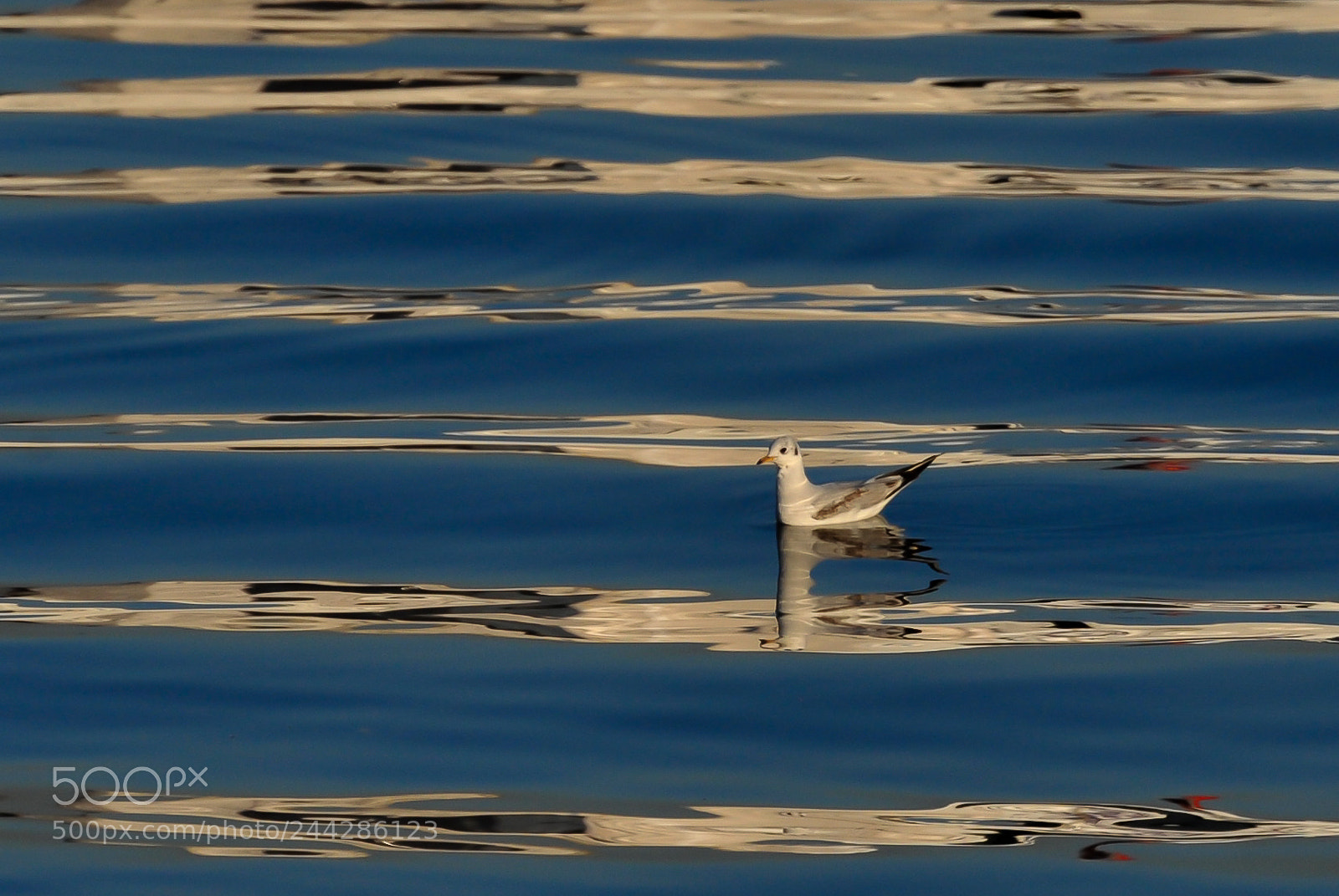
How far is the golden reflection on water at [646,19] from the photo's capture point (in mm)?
18312

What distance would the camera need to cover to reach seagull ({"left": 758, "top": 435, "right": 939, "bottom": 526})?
29.1ft

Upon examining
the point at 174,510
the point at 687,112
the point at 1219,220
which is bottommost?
the point at 174,510

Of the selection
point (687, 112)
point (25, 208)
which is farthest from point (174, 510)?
point (687, 112)

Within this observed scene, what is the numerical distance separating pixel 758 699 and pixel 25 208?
378 inches

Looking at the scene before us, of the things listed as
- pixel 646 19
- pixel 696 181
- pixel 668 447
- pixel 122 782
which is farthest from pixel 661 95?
pixel 122 782

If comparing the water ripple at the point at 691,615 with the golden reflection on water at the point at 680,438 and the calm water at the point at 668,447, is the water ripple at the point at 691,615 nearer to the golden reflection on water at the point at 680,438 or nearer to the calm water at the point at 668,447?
the calm water at the point at 668,447

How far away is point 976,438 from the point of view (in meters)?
10.2

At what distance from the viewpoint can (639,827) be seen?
647 cm

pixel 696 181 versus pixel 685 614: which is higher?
pixel 696 181

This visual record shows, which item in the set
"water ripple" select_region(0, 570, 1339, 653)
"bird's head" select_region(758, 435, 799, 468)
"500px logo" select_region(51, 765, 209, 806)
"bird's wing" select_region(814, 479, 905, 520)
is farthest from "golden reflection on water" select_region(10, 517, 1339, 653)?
"500px logo" select_region(51, 765, 209, 806)

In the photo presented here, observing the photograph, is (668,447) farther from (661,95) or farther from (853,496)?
(661,95)

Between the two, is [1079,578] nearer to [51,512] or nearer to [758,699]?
[758,699]

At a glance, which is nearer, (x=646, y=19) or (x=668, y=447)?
(x=668, y=447)

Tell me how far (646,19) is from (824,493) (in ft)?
36.2
